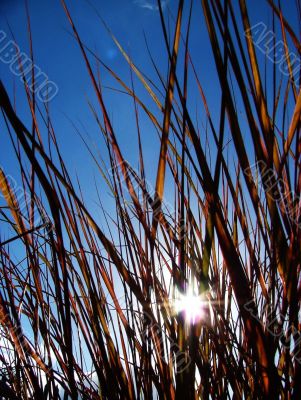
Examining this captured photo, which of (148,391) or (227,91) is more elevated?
(227,91)

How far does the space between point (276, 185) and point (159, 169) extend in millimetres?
205

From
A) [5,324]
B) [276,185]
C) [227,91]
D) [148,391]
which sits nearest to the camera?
[227,91]

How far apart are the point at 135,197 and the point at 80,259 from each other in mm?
199

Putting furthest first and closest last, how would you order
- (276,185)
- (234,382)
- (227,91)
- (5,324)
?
1. (5,324)
2. (234,382)
3. (276,185)
4. (227,91)

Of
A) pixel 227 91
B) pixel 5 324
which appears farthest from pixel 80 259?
pixel 227 91

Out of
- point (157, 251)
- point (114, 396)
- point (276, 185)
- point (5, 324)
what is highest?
point (157, 251)

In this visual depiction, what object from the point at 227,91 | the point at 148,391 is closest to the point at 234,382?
the point at 148,391

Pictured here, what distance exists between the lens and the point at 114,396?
80 centimetres

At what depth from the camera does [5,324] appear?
1133 mm

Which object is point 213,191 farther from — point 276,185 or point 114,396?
point 114,396

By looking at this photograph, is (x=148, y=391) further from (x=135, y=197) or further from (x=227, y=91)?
(x=227, y=91)

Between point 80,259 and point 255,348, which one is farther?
point 80,259

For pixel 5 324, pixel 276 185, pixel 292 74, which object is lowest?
pixel 5 324

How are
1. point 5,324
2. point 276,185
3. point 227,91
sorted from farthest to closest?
point 5,324, point 276,185, point 227,91
